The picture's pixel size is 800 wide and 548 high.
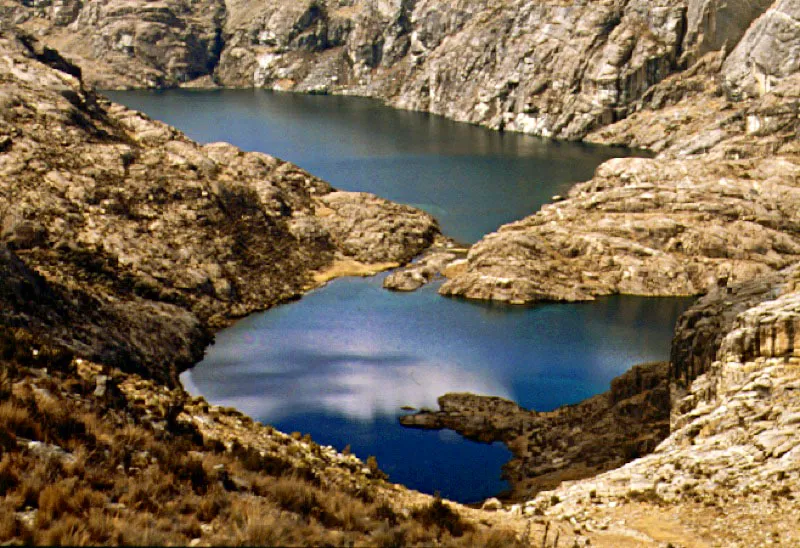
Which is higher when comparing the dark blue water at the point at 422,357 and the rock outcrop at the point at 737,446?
the rock outcrop at the point at 737,446

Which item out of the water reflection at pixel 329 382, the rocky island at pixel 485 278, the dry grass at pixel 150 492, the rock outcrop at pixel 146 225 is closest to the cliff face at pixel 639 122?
the rocky island at pixel 485 278

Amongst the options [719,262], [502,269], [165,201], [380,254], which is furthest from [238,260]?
→ [719,262]

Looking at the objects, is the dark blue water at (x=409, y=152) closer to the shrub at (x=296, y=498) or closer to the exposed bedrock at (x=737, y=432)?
the exposed bedrock at (x=737, y=432)

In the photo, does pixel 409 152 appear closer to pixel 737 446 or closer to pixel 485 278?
pixel 485 278

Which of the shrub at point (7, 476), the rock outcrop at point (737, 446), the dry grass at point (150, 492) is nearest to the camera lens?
the dry grass at point (150, 492)

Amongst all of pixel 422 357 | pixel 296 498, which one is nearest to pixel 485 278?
pixel 422 357

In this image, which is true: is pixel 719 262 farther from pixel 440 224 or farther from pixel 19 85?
pixel 19 85

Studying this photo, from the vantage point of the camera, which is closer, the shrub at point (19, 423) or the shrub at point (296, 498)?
the shrub at point (296, 498)
